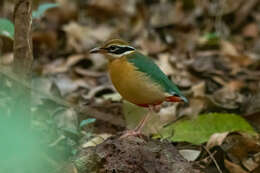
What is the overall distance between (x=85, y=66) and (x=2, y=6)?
8.92ft

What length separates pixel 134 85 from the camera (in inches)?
175

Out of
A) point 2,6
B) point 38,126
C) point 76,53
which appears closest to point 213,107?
point 38,126

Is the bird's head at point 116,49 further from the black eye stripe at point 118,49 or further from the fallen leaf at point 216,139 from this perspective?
the fallen leaf at point 216,139

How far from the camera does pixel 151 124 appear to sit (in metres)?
5.02

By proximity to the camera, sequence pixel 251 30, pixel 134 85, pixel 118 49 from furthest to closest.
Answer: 1. pixel 251 30
2. pixel 118 49
3. pixel 134 85

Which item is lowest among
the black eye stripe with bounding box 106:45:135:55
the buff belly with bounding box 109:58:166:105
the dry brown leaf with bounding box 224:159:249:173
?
the dry brown leaf with bounding box 224:159:249:173

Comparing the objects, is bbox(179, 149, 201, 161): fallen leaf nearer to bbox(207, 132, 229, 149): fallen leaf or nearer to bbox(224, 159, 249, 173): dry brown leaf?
bbox(207, 132, 229, 149): fallen leaf

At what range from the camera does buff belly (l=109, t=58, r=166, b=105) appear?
14.6ft

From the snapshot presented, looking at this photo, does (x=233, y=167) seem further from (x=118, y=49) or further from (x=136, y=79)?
(x=118, y=49)

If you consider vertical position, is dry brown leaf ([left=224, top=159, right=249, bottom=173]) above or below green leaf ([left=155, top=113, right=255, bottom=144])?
below

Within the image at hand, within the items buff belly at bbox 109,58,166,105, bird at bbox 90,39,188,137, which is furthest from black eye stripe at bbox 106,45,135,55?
buff belly at bbox 109,58,166,105

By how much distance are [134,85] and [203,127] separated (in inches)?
46.1

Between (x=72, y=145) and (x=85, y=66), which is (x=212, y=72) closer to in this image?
(x=85, y=66)

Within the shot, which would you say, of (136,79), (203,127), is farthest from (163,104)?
(136,79)
